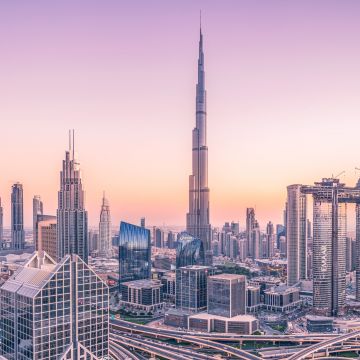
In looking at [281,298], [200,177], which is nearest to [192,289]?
[281,298]

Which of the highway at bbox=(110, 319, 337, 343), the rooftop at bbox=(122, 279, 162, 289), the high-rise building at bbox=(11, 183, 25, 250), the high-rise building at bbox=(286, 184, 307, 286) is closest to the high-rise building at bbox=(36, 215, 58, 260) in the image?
the rooftop at bbox=(122, 279, 162, 289)

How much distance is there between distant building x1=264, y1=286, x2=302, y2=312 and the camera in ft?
264

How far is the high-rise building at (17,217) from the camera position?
488ft

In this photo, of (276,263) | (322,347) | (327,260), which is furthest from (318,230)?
(276,263)

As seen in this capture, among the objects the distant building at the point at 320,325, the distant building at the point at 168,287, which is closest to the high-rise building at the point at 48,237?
the distant building at the point at 168,287

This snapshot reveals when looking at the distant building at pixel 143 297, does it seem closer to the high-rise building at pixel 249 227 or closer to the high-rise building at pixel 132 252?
the high-rise building at pixel 132 252

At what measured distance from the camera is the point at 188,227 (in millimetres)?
141250

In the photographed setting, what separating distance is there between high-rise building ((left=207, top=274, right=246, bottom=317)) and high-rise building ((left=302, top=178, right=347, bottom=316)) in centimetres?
1291

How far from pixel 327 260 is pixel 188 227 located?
66.0 m

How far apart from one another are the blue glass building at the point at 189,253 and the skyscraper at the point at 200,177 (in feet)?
138

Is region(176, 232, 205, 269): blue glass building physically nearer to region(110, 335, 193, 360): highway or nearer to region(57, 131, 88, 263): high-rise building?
region(57, 131, 88, 263): high-rise building

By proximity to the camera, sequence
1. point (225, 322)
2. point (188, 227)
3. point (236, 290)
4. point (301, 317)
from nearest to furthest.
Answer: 1. point (225, 322)
2. point (236, 290)
3. point (301, 317)
4. point (188, 227)

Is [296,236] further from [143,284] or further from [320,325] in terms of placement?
[320,325]

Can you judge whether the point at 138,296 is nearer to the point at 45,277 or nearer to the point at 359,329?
the point at 359,329
